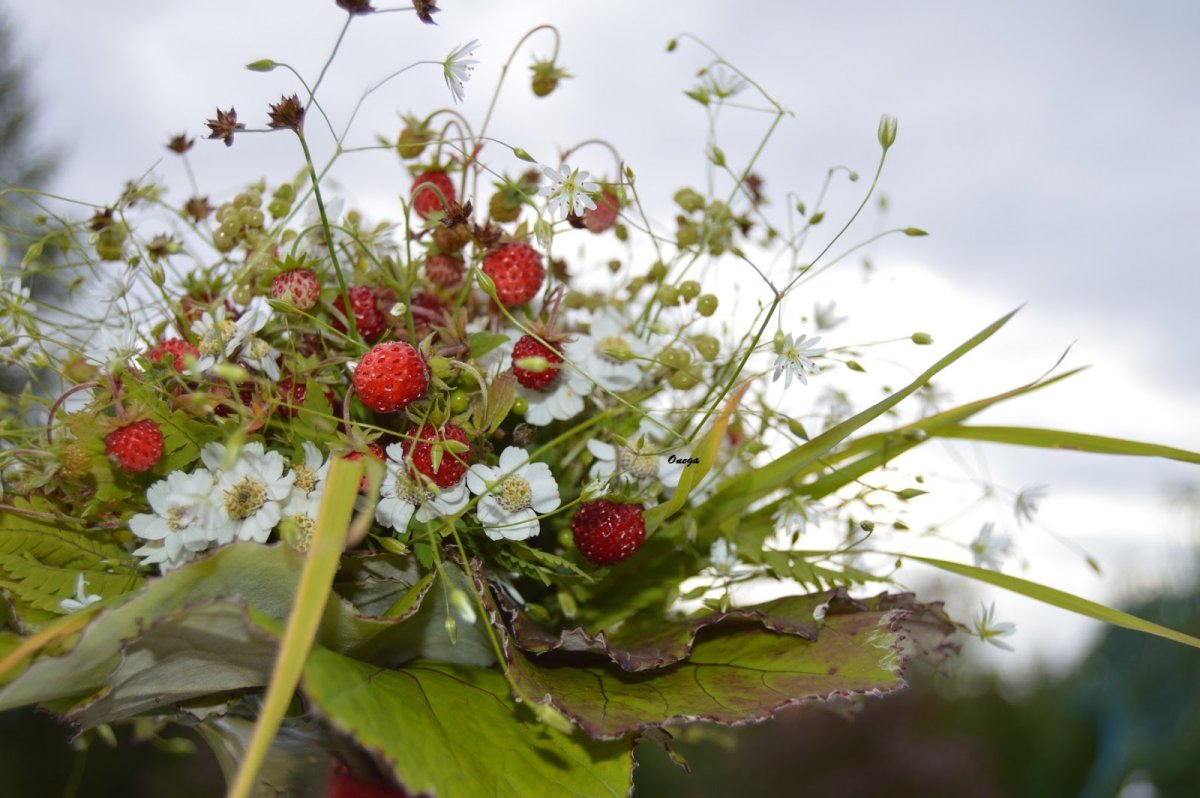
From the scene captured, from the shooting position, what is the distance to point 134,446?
1.69 feet

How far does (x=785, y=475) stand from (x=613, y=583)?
14 cm

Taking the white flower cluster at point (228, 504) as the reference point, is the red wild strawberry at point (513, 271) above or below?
above

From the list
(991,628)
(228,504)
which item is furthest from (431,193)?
(991,628)

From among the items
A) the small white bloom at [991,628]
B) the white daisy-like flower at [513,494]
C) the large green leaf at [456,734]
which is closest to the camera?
the large green leaf at [456,734]

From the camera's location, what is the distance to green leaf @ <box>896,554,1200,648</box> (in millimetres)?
522

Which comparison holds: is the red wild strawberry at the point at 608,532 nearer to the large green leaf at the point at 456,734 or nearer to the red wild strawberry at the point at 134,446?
the large green leaf at the point at 456,734

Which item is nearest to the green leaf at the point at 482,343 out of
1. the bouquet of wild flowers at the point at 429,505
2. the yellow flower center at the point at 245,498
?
the bouquet of wild flowers at the point at 429,505

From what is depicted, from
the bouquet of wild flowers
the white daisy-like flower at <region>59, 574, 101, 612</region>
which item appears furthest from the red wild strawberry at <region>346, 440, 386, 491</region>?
the white daisy-like flower at <region>59, 574, 101, 612</region>

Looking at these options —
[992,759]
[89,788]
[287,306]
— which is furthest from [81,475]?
[992,759]

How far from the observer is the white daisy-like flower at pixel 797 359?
543mm

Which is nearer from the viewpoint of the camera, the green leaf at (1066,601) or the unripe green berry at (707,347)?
the green leaf at (1066,601)

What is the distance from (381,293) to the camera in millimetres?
604

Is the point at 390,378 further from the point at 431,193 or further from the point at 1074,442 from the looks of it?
the point at 1074,442

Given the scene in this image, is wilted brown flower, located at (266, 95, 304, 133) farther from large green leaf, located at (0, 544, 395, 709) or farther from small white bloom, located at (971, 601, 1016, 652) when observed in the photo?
small white bloom, located at (971, 601, 1016, 652)
